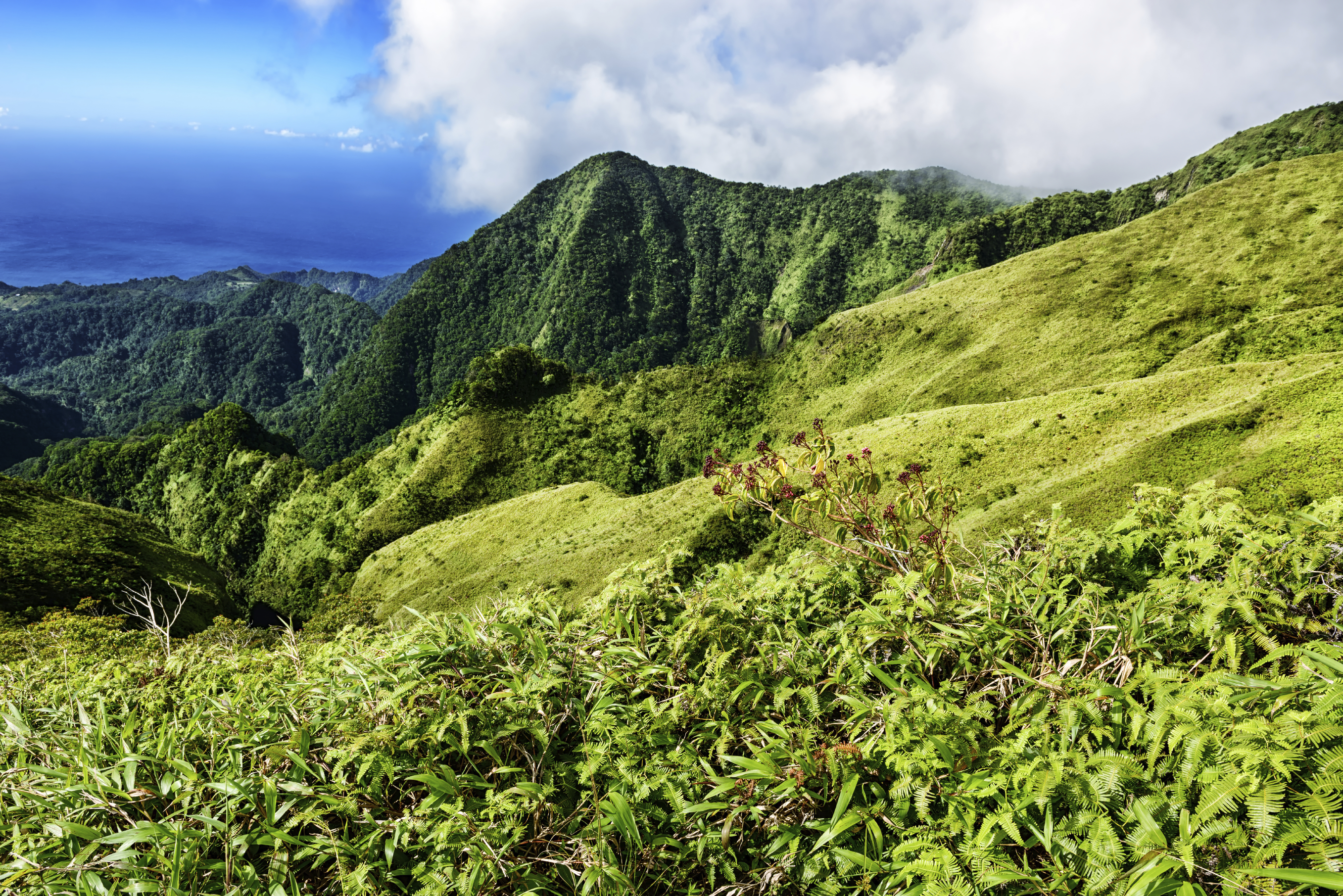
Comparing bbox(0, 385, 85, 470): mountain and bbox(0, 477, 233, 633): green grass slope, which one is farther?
bbox(0, 385, 85, 470): mountain

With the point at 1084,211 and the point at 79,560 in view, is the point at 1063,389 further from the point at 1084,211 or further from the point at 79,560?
the point at 1084,211

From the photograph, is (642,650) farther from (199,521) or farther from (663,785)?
(199,521)

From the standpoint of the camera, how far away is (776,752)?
375cm

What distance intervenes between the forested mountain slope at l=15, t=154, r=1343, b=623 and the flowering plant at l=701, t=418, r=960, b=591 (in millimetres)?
4405

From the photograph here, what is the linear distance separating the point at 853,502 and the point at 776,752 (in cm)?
243

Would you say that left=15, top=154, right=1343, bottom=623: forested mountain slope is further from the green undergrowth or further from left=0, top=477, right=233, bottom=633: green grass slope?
left=0, top=477, right=233, bottom=633: green grass slope

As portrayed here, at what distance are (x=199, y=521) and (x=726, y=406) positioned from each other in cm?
9670

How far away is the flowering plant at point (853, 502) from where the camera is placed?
4969 mm

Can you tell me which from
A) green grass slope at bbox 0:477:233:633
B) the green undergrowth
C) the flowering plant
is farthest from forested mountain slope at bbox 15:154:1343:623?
green grass slope at bbox 0:477:233:633

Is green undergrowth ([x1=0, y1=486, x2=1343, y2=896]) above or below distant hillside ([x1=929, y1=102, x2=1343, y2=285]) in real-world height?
below

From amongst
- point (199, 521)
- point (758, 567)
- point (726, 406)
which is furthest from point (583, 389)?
point (199, 521)

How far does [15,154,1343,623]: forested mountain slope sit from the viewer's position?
30.8 m

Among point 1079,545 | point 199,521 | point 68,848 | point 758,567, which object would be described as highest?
point 1079,545

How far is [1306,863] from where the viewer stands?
253 cm
